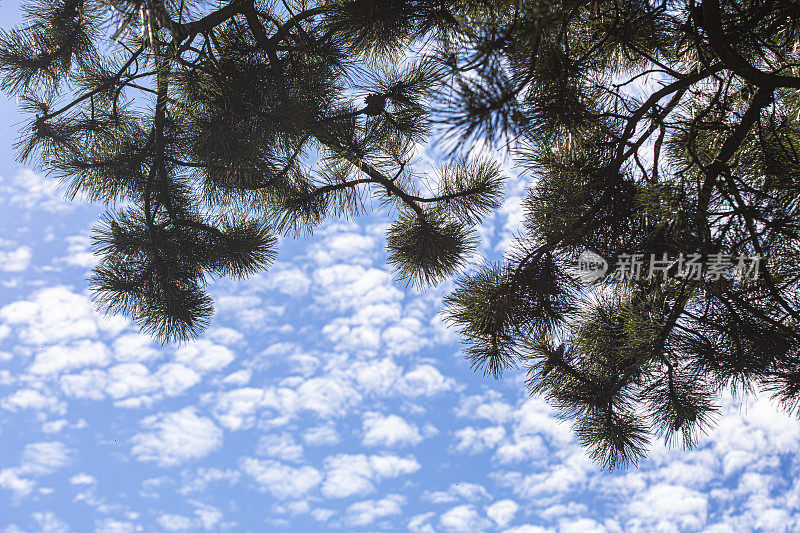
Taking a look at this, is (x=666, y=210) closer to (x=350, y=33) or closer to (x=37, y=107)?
(x=350, y=33)

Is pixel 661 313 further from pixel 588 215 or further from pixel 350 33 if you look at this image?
pixel 350 33

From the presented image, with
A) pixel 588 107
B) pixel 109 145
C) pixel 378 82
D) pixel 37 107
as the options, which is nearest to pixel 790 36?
pixel 588 107

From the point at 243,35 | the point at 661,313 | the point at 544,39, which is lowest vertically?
the point at 661,313

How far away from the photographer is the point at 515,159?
1497 mm

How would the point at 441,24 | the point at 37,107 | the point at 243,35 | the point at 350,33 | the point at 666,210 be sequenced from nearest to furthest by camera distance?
1. the point at 666,210
2. the point at 441,24
3. the point at 350,33
4. the point at 243,35
5. the point at 37,107

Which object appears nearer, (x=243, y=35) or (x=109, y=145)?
(x=243, y=35)

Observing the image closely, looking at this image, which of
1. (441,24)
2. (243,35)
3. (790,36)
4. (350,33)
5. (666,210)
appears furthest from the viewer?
(243,35)

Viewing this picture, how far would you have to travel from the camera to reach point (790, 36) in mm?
1608

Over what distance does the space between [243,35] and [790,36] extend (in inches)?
61.6

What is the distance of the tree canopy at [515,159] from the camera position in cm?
126

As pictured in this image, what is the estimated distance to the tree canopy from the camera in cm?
126

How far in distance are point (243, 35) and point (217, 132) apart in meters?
0.34

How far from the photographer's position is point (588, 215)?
4.78 ft

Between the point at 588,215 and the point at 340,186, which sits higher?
the point at 340,186
